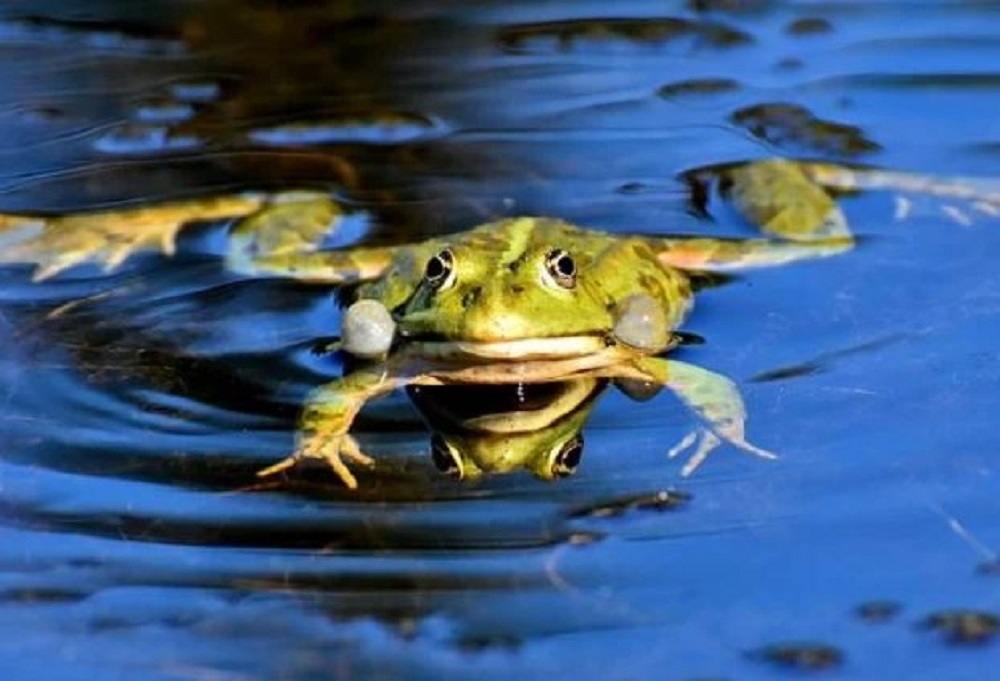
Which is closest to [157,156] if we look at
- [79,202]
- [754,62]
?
[79,202]

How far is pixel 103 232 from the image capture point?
575cm

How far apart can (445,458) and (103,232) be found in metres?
1.96

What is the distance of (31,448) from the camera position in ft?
13.9

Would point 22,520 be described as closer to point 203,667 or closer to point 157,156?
point 203,667

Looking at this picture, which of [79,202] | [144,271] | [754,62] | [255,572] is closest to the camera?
[255,572]

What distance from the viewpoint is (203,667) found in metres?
3.37

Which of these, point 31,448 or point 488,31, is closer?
point 31,448

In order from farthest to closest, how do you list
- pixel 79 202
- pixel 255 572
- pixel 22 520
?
pixel 79 202, pixel 22 520, pixel 255 572

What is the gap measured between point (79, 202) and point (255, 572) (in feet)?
8.84

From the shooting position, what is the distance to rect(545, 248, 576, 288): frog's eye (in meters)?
4.50

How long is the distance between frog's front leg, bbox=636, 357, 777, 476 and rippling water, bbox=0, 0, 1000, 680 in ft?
0.16

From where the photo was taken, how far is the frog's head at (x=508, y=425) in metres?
4.14

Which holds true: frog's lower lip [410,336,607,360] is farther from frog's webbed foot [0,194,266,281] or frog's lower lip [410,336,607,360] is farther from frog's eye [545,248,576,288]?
frog's webbed foot [0,194,266,281]

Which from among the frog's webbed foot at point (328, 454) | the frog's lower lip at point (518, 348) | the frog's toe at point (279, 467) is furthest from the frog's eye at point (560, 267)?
the frog's toe at point (279, 467)
